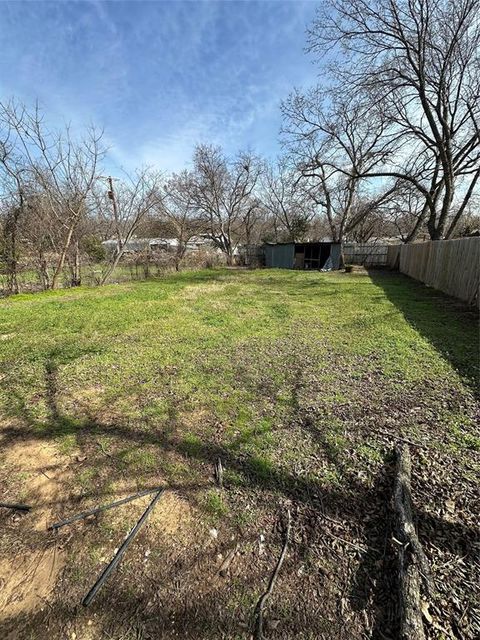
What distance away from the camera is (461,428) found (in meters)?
2.44

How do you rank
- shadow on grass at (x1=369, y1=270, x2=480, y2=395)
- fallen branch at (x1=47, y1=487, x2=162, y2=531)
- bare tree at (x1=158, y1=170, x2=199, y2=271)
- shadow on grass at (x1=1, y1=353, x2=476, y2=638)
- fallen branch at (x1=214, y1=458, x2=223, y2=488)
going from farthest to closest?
1. bare tree at (x1=158, y1=170, x2=199, y2=271)
2. shadow on grass at (x1=369, y1=270, x2=480, y2=395)
3. fallen branch at (x1=214, y1=458, x2=223, y2=488)
4. fallen branch at (x1=47, y1=487, x2=162, y2=531)
5. shadow on grass at (x1=1, y1=353, x2=476, y2=638)

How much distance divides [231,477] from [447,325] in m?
5.07

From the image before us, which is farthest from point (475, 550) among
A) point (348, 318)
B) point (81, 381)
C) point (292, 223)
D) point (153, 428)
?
point (292, 223)

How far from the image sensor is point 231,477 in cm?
193

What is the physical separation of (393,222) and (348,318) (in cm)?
2670

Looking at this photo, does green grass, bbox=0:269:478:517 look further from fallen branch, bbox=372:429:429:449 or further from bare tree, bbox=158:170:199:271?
bare tree, bbox=158:170:199:271

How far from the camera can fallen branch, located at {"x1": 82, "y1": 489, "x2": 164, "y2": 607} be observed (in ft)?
4.19

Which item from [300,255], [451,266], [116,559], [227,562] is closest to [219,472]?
[227,562]

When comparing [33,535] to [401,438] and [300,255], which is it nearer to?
[401,438]

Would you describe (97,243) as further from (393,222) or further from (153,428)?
(393,222)

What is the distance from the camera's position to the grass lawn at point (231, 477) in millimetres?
1253

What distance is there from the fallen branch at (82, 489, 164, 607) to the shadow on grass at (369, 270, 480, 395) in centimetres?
330

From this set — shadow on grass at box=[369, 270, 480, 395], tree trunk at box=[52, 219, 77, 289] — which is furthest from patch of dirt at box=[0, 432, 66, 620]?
tree trunk at box=[52, 219, 77, 289]

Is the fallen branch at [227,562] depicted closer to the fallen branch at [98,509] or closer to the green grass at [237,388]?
the green grass at [237,388]
